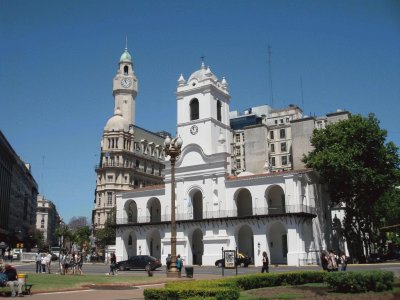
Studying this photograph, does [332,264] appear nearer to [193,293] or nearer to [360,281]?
[360,281]

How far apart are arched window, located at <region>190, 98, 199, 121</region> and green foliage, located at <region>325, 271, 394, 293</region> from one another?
3987 cm

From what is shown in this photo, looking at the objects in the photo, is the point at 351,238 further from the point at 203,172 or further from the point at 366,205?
the point at 203,172

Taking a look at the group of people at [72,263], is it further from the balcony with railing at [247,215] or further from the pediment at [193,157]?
the pediment at [193,157]

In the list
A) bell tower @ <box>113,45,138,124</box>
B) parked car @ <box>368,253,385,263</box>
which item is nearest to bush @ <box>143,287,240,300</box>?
parked car @ <box>368,253,385,263</box>

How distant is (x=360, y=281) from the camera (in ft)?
51.4

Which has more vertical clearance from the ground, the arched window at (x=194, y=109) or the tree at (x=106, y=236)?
the arched window at (x=194, y=109)

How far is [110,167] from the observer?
276 ft

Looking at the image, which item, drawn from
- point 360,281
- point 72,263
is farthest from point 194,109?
point 360,281

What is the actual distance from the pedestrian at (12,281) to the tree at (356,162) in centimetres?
3358

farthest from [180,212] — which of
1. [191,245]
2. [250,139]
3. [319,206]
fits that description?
[250,139]

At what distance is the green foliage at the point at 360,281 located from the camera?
51.4 feet

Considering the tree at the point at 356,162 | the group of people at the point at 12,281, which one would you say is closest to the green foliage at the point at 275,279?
the group of people at the point at 12,281

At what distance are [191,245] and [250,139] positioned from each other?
32623 mm

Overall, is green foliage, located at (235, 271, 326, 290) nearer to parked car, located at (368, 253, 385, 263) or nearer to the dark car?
the dark car
